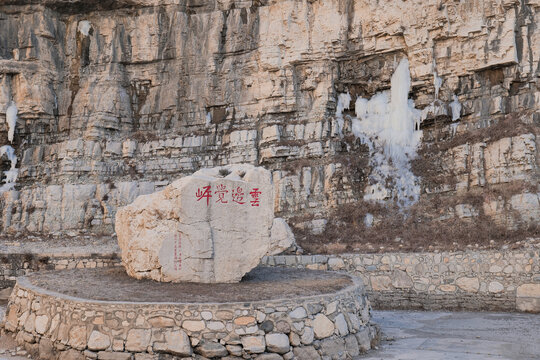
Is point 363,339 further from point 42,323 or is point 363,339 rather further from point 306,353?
point 42,323

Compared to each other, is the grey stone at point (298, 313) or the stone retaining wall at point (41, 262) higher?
the stone retaining wall at point (41, 262)

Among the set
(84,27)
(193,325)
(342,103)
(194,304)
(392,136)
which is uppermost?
(84,27)

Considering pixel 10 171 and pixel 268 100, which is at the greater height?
pixel 268 100

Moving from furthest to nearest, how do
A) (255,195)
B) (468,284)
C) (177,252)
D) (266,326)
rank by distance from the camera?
(468,284) < (255,195) < (177,252) < (266,326)

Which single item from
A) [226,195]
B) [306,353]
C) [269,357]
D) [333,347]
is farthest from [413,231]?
[269,357]

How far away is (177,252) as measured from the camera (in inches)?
384

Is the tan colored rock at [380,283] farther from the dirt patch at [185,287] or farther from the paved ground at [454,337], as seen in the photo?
the dirt patch at [185,287]

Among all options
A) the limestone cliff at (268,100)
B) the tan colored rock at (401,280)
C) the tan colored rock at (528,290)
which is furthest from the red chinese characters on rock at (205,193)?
the limestone cliff at (268,100)

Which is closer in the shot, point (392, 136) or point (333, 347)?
point (333, 347)

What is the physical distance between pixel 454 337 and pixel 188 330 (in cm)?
512

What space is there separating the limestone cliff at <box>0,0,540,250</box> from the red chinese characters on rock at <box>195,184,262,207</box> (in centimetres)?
984

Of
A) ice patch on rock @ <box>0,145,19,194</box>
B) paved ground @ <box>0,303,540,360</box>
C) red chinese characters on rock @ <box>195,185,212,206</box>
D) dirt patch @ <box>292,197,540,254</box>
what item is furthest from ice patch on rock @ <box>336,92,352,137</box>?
ice patch on rock @ <box>0,145,19,194</box>

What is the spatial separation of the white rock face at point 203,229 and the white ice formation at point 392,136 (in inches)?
441

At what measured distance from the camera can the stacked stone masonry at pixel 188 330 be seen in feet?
23.7
